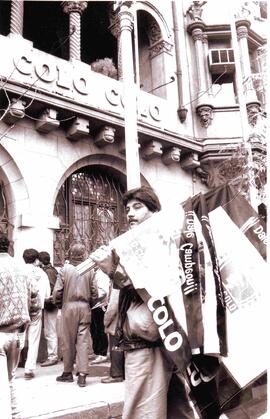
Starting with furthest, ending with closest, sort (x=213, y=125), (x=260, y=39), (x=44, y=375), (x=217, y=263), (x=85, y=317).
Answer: (x=260, y=39)
(x=213, y=125)
(x=44, y=375)
(x=85, y=317)
(x=217, y=263)

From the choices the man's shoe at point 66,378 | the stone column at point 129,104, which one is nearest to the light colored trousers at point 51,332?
the man's shoe at point 66,378

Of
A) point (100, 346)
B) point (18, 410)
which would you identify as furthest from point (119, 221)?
point (18, 410)

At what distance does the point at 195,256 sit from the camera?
2.80 meters

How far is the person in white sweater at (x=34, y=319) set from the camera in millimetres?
6395

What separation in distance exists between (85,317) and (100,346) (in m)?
1.33

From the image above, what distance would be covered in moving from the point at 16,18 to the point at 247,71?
7417 mm

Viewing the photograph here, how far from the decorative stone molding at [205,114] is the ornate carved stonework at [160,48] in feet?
6.67

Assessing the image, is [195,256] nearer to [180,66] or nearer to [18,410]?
[18,410]

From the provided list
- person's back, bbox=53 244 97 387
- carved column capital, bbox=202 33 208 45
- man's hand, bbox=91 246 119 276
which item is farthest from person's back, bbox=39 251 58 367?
carved column capital, bbox=202 33 208 45

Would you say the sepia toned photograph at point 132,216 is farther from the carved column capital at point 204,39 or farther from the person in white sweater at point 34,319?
the carved column capital at point 204,39

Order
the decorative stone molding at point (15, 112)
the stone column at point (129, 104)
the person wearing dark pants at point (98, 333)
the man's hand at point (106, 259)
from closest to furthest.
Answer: the man's hand at point (106, 259)
the stone column at point (129, 104)
the person wearing dark pants at point (98, 333)
the decorative stone molding at point (15, 112)

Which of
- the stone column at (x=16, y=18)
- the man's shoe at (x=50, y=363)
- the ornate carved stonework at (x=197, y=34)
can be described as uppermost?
the ornate carved stonework at (x=197, y=34)

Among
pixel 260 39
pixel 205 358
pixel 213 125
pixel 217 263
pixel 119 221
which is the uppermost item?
pixel 260 39

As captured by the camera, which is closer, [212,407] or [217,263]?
[212,407]
